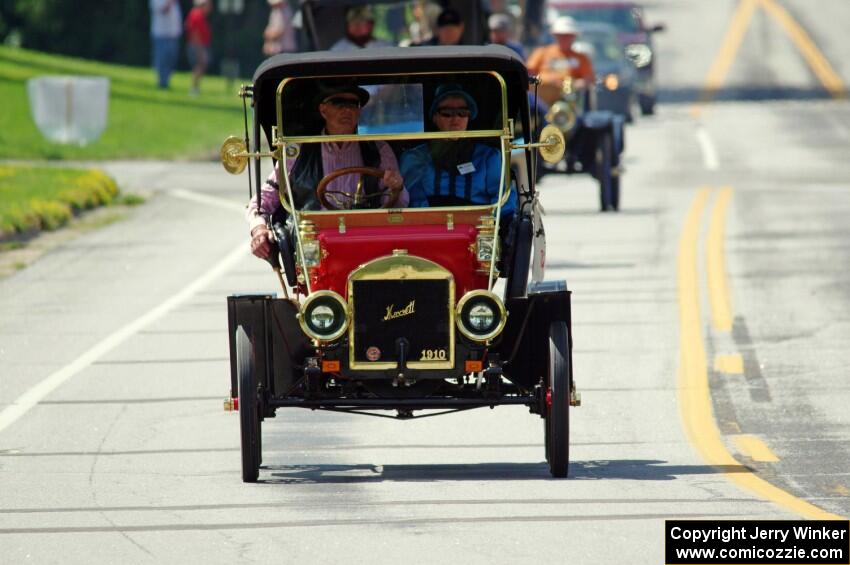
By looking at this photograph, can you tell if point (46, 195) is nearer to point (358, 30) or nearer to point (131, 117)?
point (358, 30)

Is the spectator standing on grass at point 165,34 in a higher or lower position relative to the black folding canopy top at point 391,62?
lower

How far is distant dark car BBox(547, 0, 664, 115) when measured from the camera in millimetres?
40031

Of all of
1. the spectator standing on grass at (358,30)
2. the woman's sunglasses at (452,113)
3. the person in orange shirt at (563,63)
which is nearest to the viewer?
the woman's sunglasses at (452,113)

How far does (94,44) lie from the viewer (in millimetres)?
48406

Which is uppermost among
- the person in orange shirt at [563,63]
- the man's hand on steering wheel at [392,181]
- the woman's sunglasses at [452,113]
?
the woman's sunglasses at [452,113]

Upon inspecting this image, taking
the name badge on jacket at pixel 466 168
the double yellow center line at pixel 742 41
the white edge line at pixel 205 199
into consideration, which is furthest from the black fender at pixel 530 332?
the double yellow center line at pixel 742 41

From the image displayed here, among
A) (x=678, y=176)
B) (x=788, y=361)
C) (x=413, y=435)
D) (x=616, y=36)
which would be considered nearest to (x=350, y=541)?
(x=413, y=435)

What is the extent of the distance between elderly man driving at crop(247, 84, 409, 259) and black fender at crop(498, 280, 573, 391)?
838 millimetres

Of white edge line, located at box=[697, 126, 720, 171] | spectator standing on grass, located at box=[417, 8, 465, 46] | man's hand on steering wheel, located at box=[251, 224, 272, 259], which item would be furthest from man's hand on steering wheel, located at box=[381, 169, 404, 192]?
white edge line, located at box=[697, 126, 720, 171]

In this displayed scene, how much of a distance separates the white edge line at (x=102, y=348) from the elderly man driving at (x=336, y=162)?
2.29 meters

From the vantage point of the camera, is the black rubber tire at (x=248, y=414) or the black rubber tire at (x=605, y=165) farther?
the black rubber tire at (x=605, y=165)

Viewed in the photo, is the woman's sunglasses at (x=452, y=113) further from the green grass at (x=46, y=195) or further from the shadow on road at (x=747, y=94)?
the shadow on road at (x=747, y=94)

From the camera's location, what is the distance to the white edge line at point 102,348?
12359 mm

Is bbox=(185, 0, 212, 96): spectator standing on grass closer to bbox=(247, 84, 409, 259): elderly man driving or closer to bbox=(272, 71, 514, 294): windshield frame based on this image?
bbox=(247, 84, 409, 259): elderly man driving
